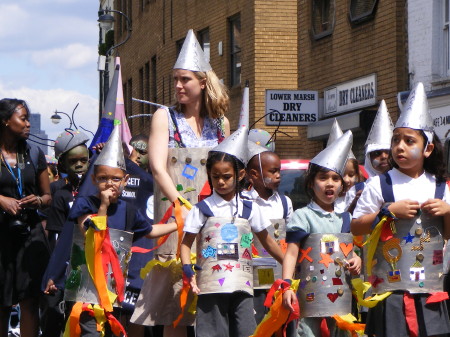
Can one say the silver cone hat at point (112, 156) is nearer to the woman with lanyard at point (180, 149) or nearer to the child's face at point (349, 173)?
the woman with lanyard at point (180, 149)

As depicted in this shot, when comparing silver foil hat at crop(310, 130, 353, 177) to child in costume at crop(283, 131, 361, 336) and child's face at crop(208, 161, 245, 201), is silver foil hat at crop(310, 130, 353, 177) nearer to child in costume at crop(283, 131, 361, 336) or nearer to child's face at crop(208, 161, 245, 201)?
child in costume at crop(283, 131, 361, 336)

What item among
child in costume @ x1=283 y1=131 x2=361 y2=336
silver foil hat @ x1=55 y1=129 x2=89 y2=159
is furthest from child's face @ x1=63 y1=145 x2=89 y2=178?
child in costume @ x1=283 y1=131 x2=361 y2=336

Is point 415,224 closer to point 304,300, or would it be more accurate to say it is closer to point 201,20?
point 304,300

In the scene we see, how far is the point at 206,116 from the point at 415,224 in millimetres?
1855

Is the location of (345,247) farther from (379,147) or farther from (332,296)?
(379,147)

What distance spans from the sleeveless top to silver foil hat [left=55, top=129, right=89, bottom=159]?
2.07m

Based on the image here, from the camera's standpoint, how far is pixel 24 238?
29.1 ft

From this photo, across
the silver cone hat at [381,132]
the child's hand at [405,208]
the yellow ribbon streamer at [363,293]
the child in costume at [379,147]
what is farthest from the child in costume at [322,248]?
the silver cone hat at [381,132]

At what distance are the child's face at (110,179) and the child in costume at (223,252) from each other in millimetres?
614

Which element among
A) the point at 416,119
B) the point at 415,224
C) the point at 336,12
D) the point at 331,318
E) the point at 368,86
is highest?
the point at 336,12

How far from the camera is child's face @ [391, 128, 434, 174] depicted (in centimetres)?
673

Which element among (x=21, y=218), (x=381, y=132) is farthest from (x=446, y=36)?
(x=21, y=218)

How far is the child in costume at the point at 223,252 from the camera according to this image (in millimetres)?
7133

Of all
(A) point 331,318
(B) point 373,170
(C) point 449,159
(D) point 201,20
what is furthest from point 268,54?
(A) point 331,318
